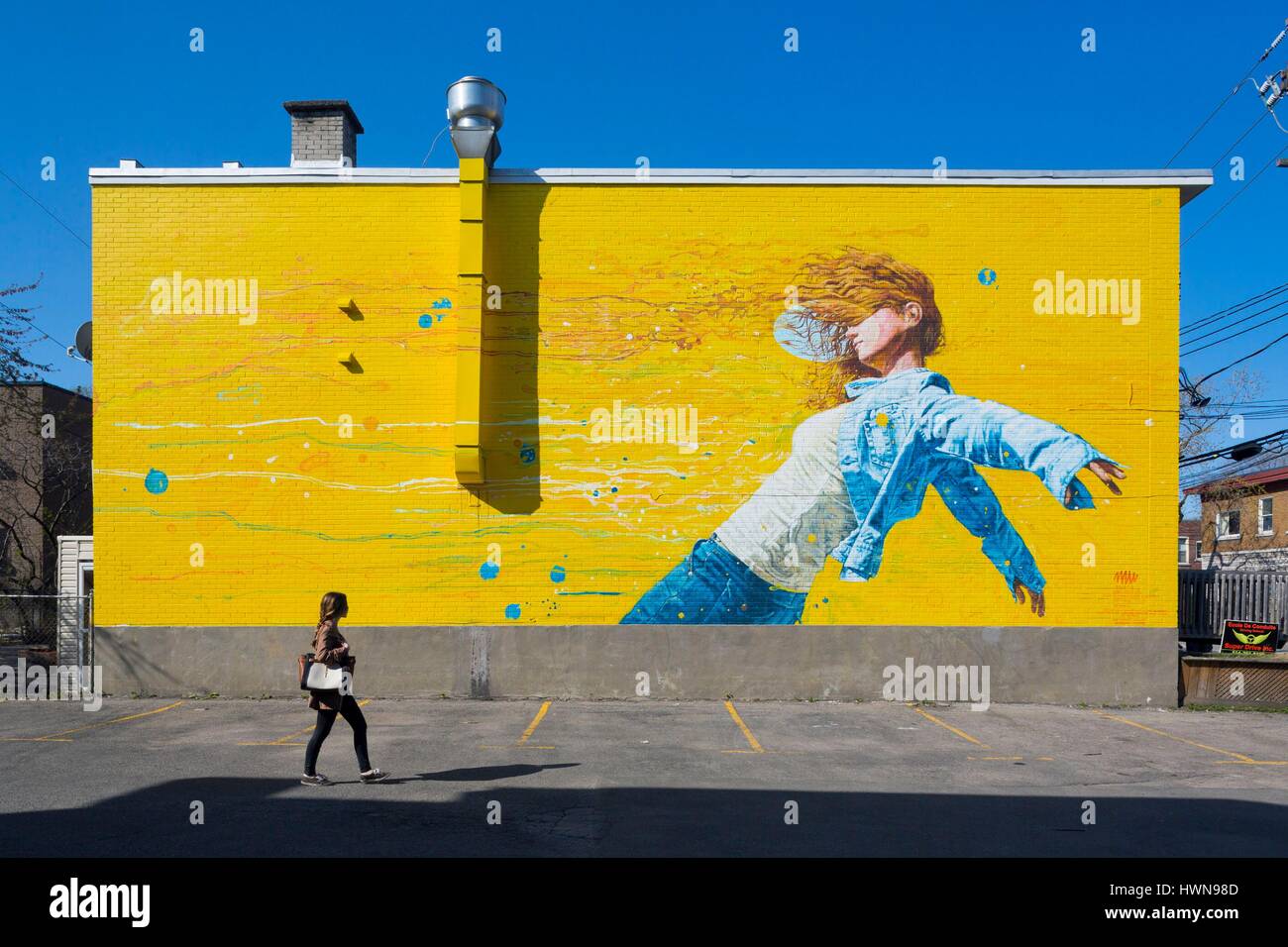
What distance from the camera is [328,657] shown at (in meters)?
8.42

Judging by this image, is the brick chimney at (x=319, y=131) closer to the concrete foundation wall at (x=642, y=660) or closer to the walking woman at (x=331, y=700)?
the concrete foundation wall at (x=642, y=660)

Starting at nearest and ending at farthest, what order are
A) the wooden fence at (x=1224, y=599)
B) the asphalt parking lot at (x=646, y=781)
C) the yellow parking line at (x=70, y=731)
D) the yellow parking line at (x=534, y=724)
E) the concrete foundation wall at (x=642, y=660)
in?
the asphalt parking lot at (x=646, y=781), the yellow parking line at (x=70, y=731), the yellow parking line at (x=534, y=724), the concrete foundation wall at (x=642, y=660), the wooden fence at (x=1224, y=599)

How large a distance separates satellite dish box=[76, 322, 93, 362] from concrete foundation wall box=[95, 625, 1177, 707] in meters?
4.71

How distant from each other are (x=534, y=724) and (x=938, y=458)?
23.9ft

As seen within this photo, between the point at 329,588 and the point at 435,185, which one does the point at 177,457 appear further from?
the point at 435,185

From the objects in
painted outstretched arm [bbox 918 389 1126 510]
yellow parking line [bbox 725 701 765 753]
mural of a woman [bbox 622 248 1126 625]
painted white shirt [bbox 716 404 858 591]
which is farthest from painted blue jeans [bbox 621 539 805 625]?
painted outstretched arm [bbox 918 389 1126 510]

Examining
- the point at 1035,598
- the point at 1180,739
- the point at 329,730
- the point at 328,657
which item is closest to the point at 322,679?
the point at 328,657

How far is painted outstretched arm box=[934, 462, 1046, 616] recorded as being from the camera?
14352 mm

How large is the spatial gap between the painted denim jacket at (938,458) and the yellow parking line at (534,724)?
495cm

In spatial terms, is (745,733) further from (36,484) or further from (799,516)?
(36,484)

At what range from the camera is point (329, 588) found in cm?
1420

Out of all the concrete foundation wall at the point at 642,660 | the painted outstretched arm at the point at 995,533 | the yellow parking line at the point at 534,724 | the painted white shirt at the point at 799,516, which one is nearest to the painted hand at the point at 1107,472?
the painted outstretched arm at the point at 995,533

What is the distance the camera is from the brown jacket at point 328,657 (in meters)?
8.42

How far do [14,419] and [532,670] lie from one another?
17.5 meters
